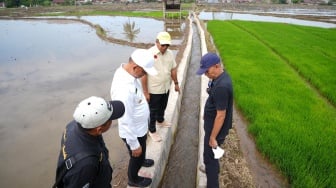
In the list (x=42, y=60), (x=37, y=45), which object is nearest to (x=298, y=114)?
(x=42, y=60)

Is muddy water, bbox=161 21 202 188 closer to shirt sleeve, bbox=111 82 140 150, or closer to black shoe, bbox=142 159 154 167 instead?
black shoe, bbox=142 159 154 167

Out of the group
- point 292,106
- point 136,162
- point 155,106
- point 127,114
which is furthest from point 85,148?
point 292,106

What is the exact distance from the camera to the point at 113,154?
12.5 feet

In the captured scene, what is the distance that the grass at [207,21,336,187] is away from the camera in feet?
9.67

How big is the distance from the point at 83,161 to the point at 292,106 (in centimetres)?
435

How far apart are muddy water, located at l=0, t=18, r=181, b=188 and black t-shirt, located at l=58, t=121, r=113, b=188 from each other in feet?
6.89

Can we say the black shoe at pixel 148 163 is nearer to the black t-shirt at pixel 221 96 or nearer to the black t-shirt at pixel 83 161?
the black t-shirt at pixel 221 96

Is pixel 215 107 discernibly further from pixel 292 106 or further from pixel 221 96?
pixel 292 106

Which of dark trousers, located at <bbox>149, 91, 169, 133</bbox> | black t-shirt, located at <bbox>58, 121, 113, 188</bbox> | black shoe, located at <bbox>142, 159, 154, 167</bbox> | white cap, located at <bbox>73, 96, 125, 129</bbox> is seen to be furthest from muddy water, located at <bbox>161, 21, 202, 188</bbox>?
white cap, located at <bbox>73, 96, 125, 129</bbox>

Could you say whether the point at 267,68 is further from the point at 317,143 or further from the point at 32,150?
the point at 32,150

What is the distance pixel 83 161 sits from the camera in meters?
1.24

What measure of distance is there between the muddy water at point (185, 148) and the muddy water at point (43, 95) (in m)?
0.83

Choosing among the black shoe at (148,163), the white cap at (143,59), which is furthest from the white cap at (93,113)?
the black shoe at (148,163)

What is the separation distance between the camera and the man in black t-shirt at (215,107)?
1.98 meters
